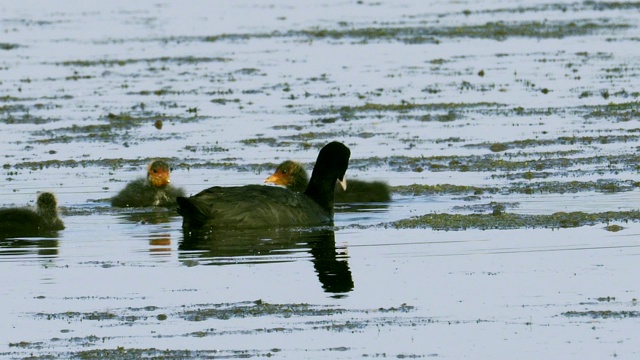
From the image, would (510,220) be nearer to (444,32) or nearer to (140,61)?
(140,61)

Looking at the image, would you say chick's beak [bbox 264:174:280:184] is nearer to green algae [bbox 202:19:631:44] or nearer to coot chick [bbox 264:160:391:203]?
coot chick [bbox 264:160:391:203]

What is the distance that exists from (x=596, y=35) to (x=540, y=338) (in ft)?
76.3

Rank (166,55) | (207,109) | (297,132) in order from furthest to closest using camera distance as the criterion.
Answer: (166,55), (207,109), (297,132)

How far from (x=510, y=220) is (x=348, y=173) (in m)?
4.18

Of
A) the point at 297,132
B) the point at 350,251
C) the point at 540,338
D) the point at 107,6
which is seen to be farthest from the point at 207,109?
the point at 107,6

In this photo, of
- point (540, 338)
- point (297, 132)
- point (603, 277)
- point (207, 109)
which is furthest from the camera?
point (207, 109)

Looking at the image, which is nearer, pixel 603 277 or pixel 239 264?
pixel 603 277

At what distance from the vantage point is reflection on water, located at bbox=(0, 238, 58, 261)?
1532 cm

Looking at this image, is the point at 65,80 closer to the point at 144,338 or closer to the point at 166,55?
the point at 166,55

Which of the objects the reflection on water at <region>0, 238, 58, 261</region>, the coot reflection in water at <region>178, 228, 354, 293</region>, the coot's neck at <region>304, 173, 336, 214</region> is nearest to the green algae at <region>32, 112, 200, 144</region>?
the coot's neck at <region>304, 173, 336, 214</region>

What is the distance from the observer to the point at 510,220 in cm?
1625

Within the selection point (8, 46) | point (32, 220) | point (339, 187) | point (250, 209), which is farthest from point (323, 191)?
point (8, 46)

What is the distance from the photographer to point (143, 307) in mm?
12289

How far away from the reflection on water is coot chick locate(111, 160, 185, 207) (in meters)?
2.18
